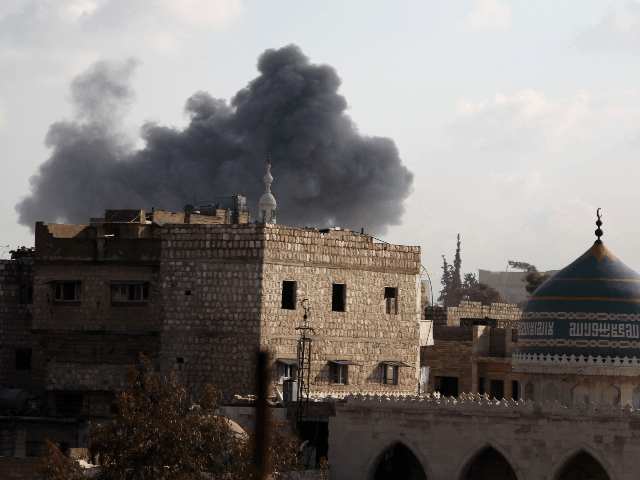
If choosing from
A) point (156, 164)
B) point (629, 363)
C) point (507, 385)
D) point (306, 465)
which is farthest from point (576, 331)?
point (156, 164)

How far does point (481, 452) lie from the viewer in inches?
910

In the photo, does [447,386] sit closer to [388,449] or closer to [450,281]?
[388,449]

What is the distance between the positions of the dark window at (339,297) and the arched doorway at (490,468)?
20.3ft

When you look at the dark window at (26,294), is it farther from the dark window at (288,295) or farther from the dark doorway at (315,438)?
the dark doorway at (315,438)

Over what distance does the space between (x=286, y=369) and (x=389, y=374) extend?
3.67m

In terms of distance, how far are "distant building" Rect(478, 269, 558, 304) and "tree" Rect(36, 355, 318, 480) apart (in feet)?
235

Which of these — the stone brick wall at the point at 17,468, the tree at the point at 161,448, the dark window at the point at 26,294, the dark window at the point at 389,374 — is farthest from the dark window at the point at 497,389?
the stone brick wall at the point at 17,468

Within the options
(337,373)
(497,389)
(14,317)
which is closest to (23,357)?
(14,317)

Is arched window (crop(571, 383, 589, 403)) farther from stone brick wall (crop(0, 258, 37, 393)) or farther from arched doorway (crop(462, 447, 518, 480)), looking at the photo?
stone brick wall (crop(0, 258, 37, 393))

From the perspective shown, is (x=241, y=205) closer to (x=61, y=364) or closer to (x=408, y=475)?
(x=61, y=364)

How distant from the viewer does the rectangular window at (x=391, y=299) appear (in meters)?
29.7

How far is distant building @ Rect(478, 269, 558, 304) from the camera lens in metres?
92.2

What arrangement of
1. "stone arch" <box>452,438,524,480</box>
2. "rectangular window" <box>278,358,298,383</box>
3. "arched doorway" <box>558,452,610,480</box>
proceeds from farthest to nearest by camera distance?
"rectangular window" <box>278,358,298,383</box> → "arched doorway" <box>558,452,610,480</box> → "stone arch" <box>452,438,524,480</box>

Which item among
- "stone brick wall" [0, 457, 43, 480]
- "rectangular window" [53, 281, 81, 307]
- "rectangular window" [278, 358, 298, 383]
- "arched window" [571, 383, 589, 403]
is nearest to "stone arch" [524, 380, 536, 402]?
"arched window" [571, 383, 589, 403]
